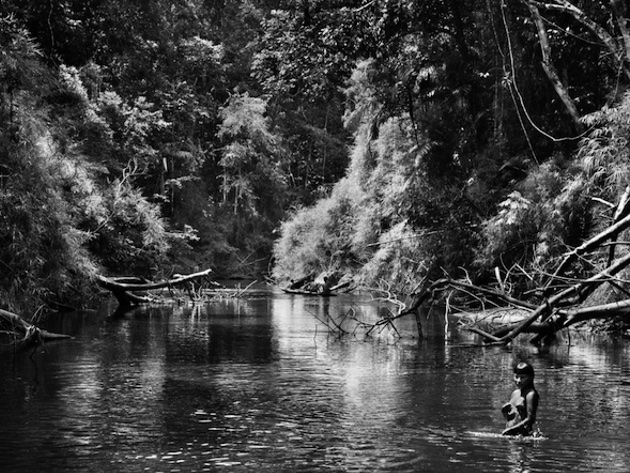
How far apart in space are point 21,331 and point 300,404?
8116mm

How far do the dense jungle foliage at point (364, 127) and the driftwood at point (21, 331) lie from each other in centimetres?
71

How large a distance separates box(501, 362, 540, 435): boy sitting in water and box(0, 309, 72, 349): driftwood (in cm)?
995

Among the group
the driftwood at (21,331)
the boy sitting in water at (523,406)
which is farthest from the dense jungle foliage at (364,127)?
the boy sitting in water at (523,406)

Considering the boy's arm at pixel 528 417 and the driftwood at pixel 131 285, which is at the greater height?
the driftwood at pixel 131 285

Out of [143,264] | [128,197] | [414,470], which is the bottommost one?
[414,470]

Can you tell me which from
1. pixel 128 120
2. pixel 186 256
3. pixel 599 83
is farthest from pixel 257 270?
pixel 599 83

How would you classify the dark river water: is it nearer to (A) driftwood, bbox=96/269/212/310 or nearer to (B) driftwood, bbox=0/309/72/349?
(B) driftwood, bbox=0/309/72/349

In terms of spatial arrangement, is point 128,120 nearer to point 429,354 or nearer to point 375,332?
point 375,332

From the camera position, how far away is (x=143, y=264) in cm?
3869

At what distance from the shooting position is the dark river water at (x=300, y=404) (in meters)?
10.4

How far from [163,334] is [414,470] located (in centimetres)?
1418

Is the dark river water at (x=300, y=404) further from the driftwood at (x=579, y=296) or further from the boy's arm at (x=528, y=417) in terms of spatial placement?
the driftwood at (x=579, y=296)

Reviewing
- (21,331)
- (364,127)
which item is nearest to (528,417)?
(21,331)

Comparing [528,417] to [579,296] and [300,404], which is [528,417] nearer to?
[300,404]
